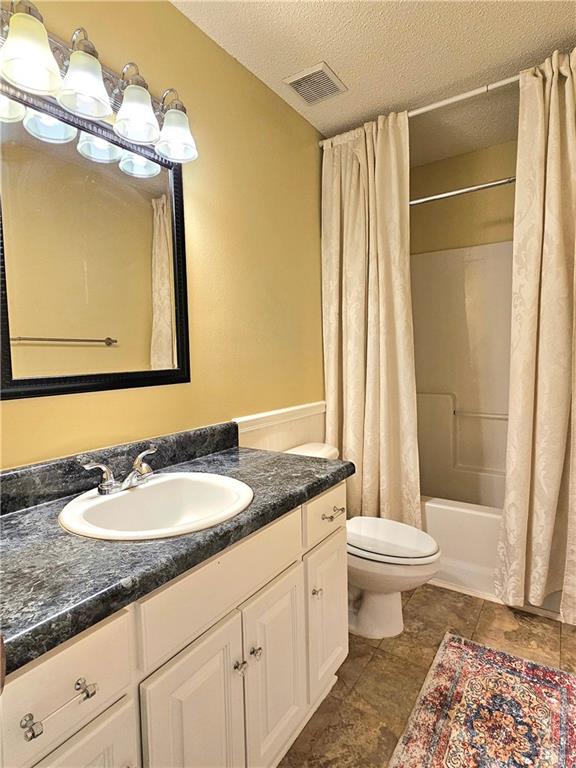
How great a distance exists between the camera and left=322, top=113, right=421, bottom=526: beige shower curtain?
204 centimetres

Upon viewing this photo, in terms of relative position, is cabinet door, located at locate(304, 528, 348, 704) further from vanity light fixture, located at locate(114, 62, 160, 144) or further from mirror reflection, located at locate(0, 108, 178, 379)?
vanity light fixture, located at locate(114, 62, 160, 144)

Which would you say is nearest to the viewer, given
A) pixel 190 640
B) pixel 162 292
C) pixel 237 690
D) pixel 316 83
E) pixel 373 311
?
pixel 190 640

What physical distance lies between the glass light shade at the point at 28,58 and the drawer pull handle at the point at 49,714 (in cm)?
130

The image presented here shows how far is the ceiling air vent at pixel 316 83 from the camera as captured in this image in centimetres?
178

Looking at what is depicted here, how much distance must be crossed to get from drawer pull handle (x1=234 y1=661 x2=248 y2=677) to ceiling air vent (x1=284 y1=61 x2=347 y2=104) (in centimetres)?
218

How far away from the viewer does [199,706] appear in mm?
847

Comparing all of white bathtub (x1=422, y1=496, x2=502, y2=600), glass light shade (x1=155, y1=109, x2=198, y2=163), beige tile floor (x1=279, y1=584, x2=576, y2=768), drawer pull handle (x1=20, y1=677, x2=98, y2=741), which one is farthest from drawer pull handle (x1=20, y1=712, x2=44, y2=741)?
white bathtub (x1=422, y1=496, x2=502, y2=600)

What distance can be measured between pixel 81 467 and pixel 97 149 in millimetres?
939

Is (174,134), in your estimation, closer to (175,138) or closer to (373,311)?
(175,138)

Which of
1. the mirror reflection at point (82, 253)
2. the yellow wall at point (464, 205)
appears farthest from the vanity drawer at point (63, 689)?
A: the yellow wall at point (464, 205)

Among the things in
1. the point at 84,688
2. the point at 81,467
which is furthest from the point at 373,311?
the point at 84,688

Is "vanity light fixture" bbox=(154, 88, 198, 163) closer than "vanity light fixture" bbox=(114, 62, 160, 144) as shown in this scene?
No

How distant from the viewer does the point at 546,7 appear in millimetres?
1479

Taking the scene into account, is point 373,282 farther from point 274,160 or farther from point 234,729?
point 234,729
